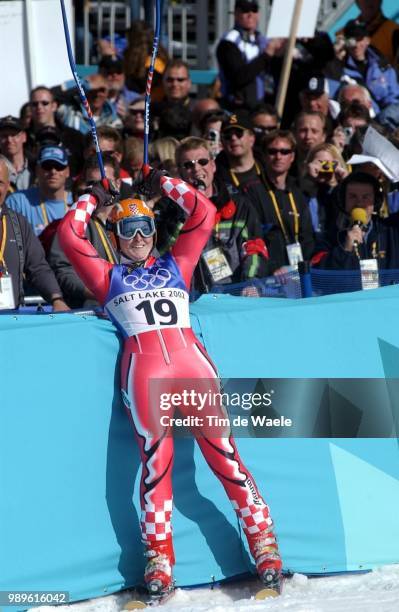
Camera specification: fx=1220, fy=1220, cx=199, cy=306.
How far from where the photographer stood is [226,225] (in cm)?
863

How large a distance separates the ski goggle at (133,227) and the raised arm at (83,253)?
0.58 ft

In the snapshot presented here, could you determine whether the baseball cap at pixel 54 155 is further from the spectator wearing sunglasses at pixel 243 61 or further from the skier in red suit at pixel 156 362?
the spectator wearing sunglasses at pixel 243 61

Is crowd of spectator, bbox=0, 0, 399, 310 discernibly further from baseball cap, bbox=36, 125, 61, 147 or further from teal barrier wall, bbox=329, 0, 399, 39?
teal barrier wall, bbox=329, 0, 399, 39

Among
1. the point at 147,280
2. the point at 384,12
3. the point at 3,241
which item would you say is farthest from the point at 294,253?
the point at 384,12

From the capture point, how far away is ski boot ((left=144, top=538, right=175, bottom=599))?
19.6 feet

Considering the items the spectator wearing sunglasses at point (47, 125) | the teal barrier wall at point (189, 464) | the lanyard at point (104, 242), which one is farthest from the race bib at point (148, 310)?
the spectator wearing sunglasses at point (47, 125)

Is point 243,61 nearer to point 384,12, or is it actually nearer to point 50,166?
point 384,12

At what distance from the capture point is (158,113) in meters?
11.6

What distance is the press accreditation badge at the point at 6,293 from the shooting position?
7293 millimetres

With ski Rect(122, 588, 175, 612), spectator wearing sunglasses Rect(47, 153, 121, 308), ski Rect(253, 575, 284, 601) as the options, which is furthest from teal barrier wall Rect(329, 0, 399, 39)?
ski Rect(122, 588, 175, 612)

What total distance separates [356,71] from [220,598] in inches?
297

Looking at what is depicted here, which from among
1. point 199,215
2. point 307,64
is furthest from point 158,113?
point 199,215

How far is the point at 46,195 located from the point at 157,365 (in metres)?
3.33

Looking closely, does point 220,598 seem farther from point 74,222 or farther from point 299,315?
point 74,222
